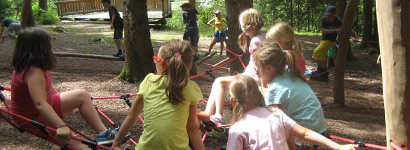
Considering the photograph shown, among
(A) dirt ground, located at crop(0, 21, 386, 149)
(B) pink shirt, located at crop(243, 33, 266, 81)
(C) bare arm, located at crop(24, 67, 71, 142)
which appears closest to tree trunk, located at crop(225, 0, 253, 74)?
(A) dirt ground, located at crop(0, 21, 386, 149)

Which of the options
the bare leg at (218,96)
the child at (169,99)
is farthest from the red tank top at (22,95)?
→ the bare leg at (218,96)

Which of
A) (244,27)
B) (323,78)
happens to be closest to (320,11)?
(323,78)

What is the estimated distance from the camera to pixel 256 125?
7.55ft

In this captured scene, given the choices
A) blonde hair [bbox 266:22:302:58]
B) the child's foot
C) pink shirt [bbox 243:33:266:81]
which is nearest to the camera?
the child's foot

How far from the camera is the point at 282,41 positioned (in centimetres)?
323

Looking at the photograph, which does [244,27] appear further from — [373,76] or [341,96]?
[373,76]

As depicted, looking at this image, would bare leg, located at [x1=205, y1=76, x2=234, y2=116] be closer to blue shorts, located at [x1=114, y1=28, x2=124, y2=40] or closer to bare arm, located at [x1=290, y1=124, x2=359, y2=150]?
bare arm, located at [x1=290, y1=124, x2=359, y2=150]

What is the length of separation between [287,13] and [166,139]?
66.6 feet

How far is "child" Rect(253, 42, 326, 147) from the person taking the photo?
267 centimetres

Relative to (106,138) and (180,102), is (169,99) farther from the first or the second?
(106,138)

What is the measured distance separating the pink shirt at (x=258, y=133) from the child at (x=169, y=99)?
1.15 feet

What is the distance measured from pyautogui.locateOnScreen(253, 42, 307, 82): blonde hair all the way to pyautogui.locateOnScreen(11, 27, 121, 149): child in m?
1.22

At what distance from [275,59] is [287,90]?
0.23 m

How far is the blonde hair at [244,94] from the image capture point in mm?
2375
